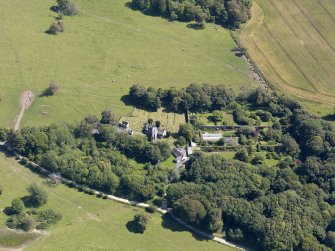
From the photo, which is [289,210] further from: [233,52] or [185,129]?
[233,52]

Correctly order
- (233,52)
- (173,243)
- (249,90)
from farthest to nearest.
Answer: (233,52)
(249,90)
(173,243)

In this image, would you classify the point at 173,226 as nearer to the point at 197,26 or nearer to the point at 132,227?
the point at 132,227

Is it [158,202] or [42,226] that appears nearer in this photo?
[42,226]

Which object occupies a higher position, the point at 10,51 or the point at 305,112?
the point at 305,112

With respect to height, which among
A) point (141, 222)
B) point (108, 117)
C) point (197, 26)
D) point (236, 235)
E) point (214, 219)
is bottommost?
point (141, 222)

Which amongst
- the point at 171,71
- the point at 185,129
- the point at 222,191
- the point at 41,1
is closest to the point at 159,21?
the point at 171,71

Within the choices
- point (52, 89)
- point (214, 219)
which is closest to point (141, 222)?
point (214, 219)

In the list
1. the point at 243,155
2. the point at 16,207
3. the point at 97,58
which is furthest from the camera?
the point at 97,58
